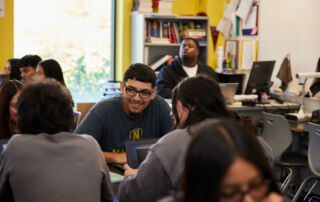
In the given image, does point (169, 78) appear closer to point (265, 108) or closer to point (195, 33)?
point (265, 108)

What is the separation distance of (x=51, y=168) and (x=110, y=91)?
166 inches

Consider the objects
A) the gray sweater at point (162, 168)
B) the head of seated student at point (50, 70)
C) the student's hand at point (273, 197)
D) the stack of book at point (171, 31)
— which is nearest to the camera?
the student's hand at point (273, 197)

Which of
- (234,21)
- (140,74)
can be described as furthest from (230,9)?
(140,74)

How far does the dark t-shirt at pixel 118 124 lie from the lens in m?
2.85

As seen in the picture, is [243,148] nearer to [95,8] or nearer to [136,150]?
[136,150]

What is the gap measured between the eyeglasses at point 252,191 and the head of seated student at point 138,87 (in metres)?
1.87

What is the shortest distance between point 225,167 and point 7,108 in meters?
1.82

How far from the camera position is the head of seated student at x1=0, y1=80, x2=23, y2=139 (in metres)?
2.52

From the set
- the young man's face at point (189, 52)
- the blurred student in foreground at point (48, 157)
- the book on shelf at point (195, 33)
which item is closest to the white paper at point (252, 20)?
the book on shelf at point (195, 33)

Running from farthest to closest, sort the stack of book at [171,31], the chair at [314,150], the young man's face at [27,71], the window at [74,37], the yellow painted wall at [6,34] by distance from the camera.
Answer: the stack of book at [171,31]
the window at [74,37]
the yellow painted wall at [6,34]
the young man's face at [27,71]
the chair at [314,150]

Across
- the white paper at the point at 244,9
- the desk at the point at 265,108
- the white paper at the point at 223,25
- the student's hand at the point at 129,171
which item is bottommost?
the desk at the point at 265,108

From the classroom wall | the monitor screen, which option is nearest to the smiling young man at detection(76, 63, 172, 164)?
the monitor screen

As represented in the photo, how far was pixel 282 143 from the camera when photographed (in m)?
4.37

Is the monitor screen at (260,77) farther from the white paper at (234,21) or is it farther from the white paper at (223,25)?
the white paper at (223,25)
